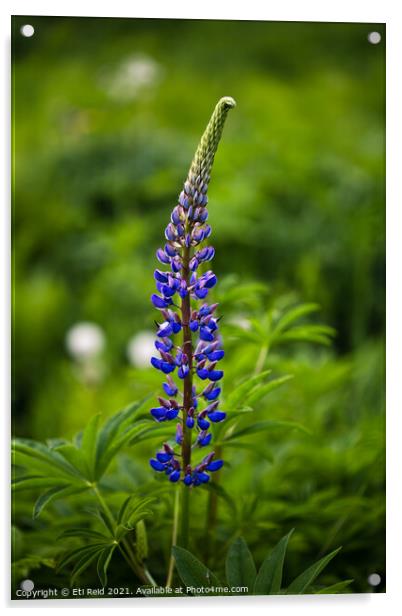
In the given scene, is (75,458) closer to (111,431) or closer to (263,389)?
(111,431)

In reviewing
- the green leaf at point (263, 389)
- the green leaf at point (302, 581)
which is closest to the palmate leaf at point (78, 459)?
the green leaf at point (263, 389)

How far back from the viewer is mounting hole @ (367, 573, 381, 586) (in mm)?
2277

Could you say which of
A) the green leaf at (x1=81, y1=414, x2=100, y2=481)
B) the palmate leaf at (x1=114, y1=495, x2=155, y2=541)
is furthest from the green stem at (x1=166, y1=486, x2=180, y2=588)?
the green leaf at (x1=81, y1=414, x2=100, y2=481)

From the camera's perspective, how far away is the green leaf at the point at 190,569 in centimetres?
189

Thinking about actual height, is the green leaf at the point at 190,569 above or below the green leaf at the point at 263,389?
A: below

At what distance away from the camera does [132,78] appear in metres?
2.57

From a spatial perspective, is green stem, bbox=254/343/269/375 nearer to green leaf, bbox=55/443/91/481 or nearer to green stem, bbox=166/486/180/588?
green stem, bbox=166/486/180/588

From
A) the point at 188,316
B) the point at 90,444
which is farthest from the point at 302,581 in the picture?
the point at 188,316

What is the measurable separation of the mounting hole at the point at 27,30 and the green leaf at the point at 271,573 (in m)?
1.47

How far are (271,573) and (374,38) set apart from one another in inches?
59.7

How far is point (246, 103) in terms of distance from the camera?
2814 mm

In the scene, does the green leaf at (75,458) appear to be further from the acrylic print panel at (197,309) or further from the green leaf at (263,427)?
the green leaf at (263,427)
